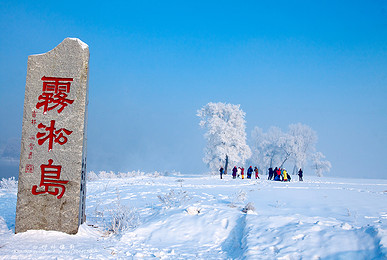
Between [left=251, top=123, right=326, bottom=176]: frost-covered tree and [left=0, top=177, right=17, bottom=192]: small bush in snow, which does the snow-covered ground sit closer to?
[left=0, top=177, right=17, bottom=192]: small bush in snow

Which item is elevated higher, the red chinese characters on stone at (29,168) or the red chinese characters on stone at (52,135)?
the red chinese characters on stone at (52,135)

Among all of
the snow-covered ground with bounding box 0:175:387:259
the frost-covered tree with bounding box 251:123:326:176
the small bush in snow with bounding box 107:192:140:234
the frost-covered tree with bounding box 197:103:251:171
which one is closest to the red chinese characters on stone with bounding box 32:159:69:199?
the snow-covered ground with bounding box 0:175:387:259

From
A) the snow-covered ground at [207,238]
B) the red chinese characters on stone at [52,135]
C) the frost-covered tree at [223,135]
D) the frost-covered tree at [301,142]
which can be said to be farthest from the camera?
the frost-covered tree at [301,142]

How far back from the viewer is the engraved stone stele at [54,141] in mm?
6777

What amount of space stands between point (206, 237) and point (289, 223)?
1.76 meters

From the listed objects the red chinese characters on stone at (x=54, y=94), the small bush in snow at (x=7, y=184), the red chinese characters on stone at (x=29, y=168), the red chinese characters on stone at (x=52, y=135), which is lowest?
the small bush in snow at (x=7, y=184)

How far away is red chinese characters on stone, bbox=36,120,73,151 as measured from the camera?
6.89 meters

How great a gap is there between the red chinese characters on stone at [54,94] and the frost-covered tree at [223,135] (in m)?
32.3

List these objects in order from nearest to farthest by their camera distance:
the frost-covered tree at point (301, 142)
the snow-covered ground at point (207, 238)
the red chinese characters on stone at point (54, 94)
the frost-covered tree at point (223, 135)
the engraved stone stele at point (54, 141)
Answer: the snow-covered ground at point (207, 238)
the engraved stone stele at point (54, 141)
the red chinese characters on stone at point (54, 94)
the frost-covered tree at point (223, 135)
the frost-covered tree at point (301, 142)

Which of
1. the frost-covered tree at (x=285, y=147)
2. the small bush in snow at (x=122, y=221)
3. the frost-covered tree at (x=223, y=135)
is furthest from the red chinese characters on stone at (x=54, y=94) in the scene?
the frost-covered tree at (x=285, y=147)

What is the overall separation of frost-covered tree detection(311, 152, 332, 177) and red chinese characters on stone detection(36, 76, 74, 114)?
2190 inches

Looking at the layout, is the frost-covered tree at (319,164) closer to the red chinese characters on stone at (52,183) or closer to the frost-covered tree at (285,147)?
the frost-covered tree at (285,147)

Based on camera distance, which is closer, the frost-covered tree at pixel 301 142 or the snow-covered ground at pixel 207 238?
the snow-covered ground at pixel 207 238

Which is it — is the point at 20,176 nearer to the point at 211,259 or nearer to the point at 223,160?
the point at 211,259
